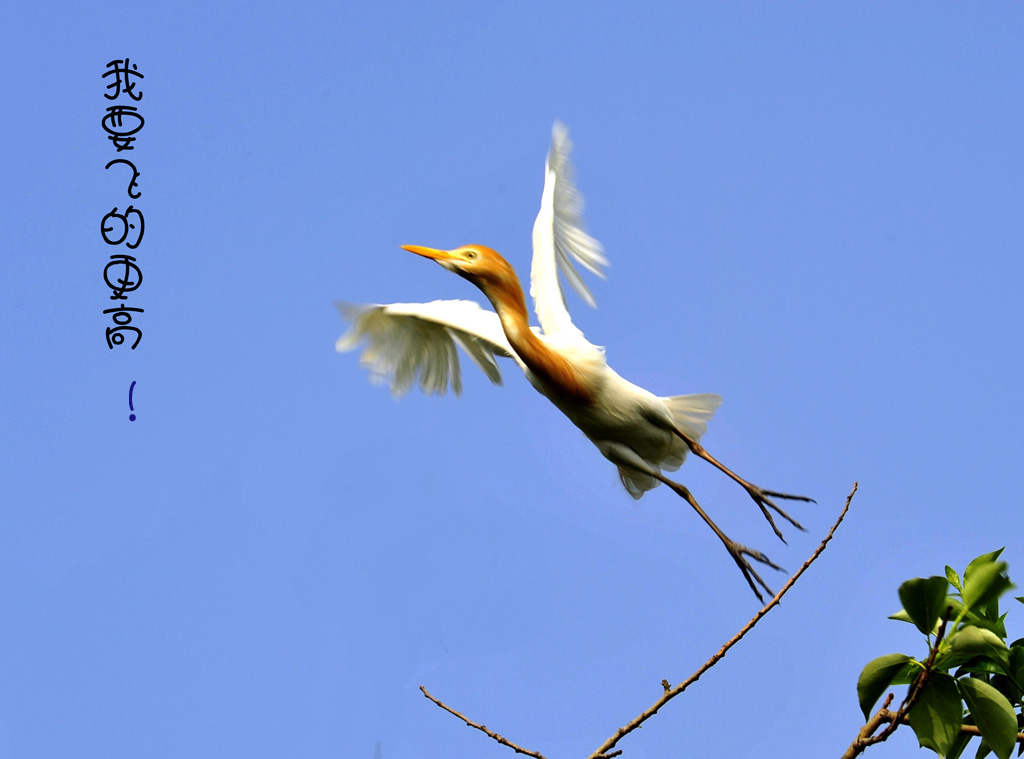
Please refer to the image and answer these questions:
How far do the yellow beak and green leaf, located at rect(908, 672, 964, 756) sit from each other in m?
2.13

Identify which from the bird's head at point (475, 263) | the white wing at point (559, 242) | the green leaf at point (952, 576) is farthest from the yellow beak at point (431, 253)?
the green leaf at point (952, 576)

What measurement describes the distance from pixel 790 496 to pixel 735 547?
0.30 metres

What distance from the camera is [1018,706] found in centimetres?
321

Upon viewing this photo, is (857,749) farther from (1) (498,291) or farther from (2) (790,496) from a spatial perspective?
(1) (498,291)

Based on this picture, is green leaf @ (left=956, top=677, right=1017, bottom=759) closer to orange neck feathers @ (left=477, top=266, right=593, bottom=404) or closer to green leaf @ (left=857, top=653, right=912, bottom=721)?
green leaf @ (left=857, top=653, right=912, bottom=721)

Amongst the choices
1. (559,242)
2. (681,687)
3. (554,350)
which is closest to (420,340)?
(559,242)

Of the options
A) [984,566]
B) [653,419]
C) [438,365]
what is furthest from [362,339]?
[984,566]

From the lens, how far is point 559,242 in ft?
15.6

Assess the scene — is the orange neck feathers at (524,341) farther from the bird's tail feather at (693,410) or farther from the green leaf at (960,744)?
the green leaf at (960,744)

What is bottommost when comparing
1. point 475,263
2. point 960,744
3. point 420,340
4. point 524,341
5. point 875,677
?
point 960,744

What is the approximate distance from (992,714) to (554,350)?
194 cm

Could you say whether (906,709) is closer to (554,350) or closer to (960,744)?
(960,744)

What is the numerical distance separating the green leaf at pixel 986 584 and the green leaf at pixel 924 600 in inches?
5.8

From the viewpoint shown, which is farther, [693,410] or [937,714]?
[693,410]
